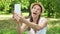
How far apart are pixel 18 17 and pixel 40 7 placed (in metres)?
0.53

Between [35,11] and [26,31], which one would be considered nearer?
[35,11]

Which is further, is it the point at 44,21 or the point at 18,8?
the point at 44,21

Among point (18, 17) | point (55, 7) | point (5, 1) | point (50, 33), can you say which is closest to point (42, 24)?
point (18, 17)

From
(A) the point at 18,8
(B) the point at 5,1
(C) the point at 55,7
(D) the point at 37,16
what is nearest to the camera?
(A) the point at 18,8

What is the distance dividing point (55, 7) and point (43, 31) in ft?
47.3

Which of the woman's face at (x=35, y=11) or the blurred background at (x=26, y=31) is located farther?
the blurred background at (x=26, y=31)

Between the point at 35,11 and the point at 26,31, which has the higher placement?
the point at 35,11

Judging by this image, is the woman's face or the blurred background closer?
the woman's face

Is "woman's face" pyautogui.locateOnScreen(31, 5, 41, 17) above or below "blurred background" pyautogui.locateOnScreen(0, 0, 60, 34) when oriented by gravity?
above

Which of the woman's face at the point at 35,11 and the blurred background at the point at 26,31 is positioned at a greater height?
the woman's face at the point at 35,11

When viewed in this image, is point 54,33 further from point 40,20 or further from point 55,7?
point 55,7

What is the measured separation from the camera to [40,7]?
2863 mm

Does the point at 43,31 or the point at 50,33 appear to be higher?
the point at 43,31

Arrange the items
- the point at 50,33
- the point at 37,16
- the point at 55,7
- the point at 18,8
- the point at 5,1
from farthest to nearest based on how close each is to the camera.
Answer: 1. the point at 55,7
2. the point at 5,1
3. the point at 50,33
4. the point at 37,16
5. the point at 18,8
